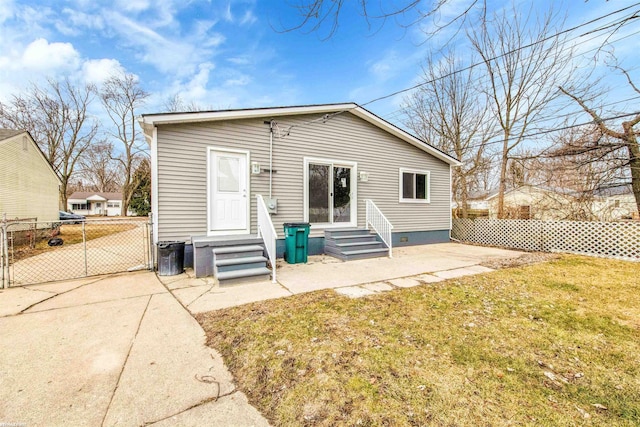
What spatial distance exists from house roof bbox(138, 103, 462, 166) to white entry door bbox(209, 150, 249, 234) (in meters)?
0.82

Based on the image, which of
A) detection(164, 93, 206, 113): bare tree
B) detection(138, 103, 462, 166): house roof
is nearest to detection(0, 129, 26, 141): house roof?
detection(164, 93, 206, 113): bare tree

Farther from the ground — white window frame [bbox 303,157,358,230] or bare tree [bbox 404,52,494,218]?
bare tree [bbox 404,52,494,218]

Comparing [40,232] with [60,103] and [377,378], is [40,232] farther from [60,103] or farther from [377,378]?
[60,103]

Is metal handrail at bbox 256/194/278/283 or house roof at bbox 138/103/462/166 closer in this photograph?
metal handrail at bbox 256/194/278/283

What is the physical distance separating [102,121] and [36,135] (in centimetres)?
479

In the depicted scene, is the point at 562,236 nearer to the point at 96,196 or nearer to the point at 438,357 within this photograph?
the point at 438,357

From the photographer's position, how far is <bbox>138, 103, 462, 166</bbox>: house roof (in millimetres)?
5504

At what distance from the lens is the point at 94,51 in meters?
14.0

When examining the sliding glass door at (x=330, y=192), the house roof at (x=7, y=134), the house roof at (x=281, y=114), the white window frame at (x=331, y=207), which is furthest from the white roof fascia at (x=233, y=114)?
the house roof at (x=7, y=134)

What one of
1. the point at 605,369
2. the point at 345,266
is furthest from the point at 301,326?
the point at 345,266

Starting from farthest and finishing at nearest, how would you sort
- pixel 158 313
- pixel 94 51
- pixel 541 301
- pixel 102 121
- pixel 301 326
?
pixel 102 121 → pixel 94 51 → pixel 541 301 → pixel 158 313 → pixel 301 326

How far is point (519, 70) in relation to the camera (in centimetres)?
1131

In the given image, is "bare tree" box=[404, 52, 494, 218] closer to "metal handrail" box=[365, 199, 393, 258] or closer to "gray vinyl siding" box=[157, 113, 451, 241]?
"gray vinyl siding" box=[157, 113, 451, 241]

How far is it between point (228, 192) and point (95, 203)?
52159 millimetres
